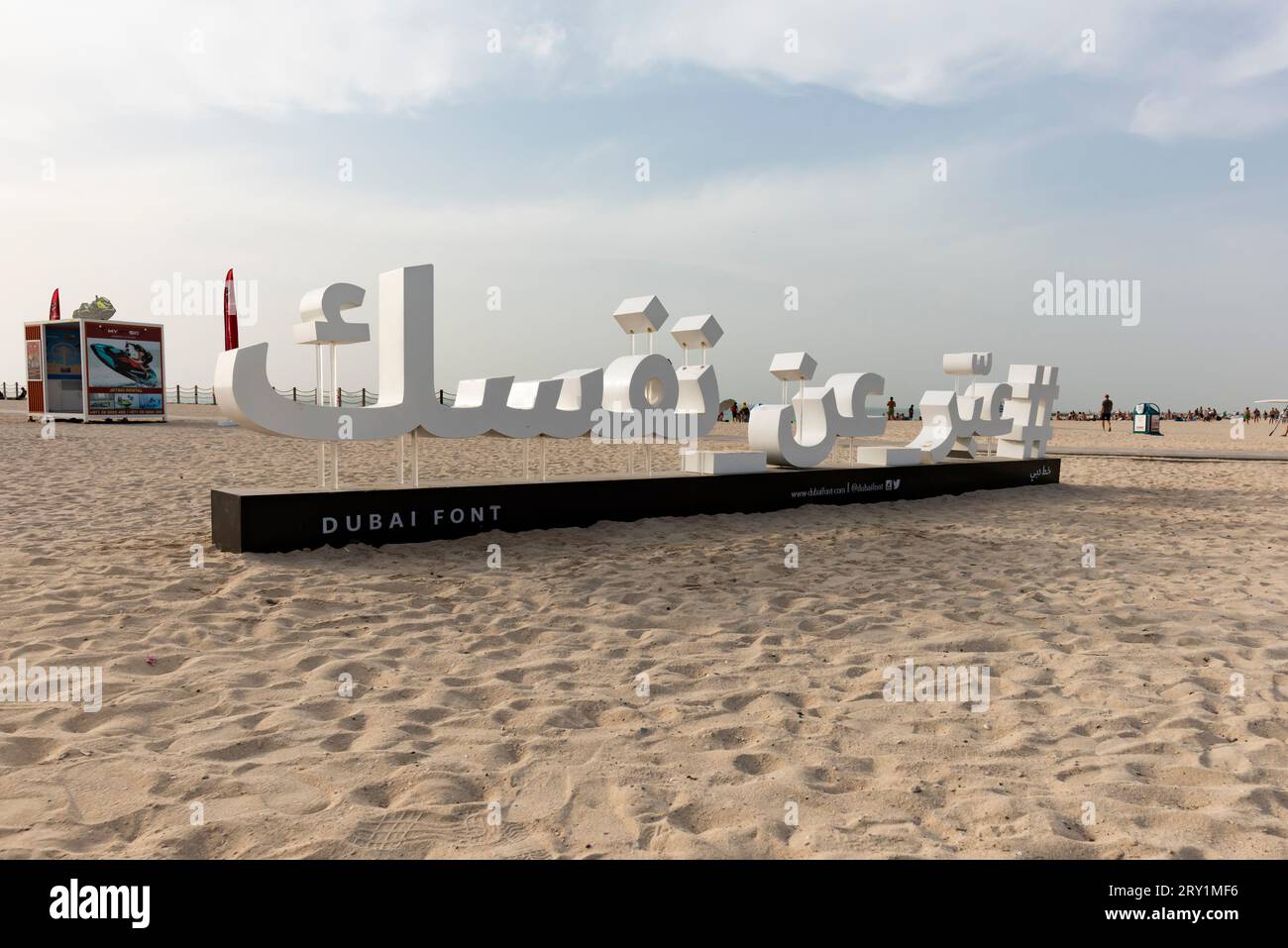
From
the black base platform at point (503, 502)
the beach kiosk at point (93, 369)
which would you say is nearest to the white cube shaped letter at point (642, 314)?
the black base platform at point (503, 502)

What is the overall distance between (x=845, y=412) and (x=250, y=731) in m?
9.01

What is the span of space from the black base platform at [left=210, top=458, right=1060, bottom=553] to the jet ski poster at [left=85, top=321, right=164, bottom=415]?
22110mm

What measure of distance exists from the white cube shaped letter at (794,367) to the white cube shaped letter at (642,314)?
225 centimetres

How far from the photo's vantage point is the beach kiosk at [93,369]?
2503cm

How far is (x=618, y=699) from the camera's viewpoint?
157 inches

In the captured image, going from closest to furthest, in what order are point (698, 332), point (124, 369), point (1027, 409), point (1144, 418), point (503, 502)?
point (503, 502) → point (698, 332) → point (1027, 409) → point (124, 369) → point (1144, 418)

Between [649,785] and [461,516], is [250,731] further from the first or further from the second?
[461,516]

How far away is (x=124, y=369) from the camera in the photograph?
25.7 meters

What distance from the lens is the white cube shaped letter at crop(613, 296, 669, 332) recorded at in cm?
919

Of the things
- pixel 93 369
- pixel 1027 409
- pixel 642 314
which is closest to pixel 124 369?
pixel 93 369

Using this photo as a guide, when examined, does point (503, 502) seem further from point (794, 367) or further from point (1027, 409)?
point (1027, 409)

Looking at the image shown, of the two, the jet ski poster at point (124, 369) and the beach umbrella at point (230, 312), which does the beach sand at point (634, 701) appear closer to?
the beach umbrella at point (230, 312)

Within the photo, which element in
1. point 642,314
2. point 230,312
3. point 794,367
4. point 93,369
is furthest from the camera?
point 93,369

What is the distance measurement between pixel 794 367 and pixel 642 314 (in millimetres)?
2551
